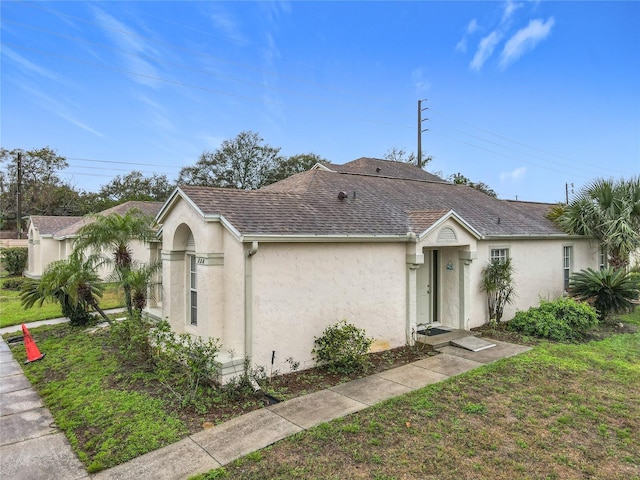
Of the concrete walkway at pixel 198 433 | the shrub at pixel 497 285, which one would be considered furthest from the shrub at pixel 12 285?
the shrub at pixel 497 285

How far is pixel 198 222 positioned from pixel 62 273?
5626mm

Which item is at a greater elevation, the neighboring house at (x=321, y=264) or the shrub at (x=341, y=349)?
the neighboring house at (x=321, y=264)

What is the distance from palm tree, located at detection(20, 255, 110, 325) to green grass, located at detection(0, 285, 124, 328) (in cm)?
87

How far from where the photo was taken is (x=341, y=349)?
8312 millimetres

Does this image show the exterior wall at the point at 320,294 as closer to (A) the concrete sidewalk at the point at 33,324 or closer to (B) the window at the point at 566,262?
(B) the window at the point at 566,262

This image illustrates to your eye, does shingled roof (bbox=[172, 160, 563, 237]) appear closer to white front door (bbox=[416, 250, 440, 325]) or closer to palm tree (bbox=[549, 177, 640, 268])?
palm tree (bbox=[549, 177, 640, 268])

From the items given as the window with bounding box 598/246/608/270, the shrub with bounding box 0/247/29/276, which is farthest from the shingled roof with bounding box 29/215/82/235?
the window with bounding box 598/246/608/270

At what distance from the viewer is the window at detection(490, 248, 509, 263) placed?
12.9 meters

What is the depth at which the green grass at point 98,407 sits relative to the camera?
5.41 metres

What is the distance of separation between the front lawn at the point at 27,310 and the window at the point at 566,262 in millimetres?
16828

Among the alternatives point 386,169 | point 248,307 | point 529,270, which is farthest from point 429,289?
point 386,169

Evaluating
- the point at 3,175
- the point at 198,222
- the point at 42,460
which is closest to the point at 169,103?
the point at 198,222

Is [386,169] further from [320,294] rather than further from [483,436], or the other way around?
[483,436]

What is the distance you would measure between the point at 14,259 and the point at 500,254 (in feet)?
110
